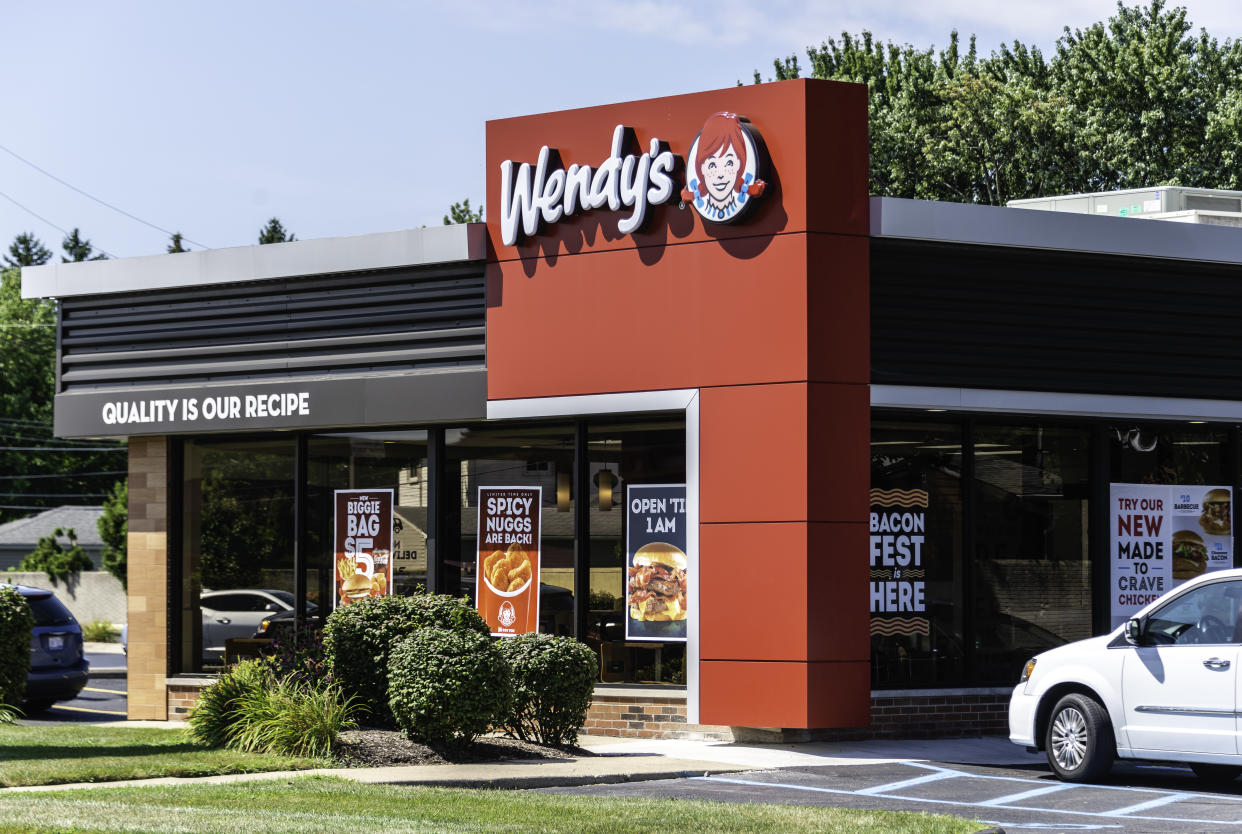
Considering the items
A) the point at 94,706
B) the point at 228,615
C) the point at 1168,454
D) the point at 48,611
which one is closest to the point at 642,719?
the point at 228,615

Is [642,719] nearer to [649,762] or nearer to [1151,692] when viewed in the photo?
[649,762]

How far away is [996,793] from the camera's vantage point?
40.4 feet

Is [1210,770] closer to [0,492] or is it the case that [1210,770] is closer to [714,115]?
[714,115]

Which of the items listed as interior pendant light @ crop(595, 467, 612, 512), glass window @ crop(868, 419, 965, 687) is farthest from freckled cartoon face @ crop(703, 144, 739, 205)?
interior pendant light @ crop(595, 467, 612, 512)

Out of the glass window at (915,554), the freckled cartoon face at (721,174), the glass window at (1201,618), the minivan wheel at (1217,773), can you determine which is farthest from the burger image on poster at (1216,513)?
the freckled cartoon face at (721,174)

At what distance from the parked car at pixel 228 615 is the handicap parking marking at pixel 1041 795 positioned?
7963 mm

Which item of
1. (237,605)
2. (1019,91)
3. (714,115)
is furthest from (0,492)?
(714,115)

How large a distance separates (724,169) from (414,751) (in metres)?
6.61

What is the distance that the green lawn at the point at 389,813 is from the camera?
950 centimetres

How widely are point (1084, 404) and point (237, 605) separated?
34.5 feet

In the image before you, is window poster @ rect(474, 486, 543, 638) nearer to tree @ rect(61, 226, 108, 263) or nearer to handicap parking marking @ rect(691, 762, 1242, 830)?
handicap parking marking @ rect(691, 762, 1242, 830)

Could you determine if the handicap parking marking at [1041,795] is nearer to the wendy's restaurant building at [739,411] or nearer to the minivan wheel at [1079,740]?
the minivan wheel at [1079,740]

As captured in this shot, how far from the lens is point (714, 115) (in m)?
15.9

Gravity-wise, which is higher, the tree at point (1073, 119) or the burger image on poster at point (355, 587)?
the tree at point (1073, 119)
